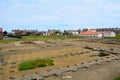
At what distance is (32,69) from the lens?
756 inches

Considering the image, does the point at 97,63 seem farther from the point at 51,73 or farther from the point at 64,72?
the point at 51,73

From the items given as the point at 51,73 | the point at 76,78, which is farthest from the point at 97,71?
the point at 51,73

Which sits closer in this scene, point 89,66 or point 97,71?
point 97,71

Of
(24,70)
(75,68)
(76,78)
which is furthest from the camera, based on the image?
(24,70)

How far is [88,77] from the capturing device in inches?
583

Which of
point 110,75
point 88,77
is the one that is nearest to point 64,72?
point 88,77

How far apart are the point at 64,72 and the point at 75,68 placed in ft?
5.03

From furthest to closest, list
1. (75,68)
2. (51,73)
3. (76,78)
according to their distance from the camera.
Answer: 1. (75,68)
2. (51,73)
3. (76,78)

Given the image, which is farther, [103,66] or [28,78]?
[103,66]

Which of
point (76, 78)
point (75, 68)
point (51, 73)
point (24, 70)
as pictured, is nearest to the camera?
point (76, 78)

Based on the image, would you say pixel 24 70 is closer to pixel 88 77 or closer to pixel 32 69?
pixel 32 69

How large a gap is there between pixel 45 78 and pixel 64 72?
212 centimetres

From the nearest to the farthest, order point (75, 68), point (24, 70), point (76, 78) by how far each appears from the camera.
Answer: point (76, 78)
point (75, 68)
point (24, 70)

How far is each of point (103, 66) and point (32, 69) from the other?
24.1ft
